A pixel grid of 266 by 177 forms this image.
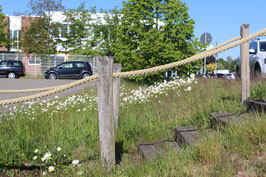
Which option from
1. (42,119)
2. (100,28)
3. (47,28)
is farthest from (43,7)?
(42,119)

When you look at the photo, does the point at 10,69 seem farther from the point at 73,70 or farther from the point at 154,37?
the point at 154,37

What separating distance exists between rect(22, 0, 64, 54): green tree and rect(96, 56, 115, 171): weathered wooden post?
30913 mm

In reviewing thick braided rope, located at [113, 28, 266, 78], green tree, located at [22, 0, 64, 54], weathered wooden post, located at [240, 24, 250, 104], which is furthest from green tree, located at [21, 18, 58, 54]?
thick braided rope, located at [113, 28, 266, 78]

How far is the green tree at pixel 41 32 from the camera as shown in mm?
32312

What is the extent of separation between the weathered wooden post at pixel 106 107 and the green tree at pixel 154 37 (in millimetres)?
11142

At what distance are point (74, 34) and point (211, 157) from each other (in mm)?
33539

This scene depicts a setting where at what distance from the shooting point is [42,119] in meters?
5.15

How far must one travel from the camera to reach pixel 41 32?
107ft

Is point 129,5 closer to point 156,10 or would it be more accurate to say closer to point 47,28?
point 156,10

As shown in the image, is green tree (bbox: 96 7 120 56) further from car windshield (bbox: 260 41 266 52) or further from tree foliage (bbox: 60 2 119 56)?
car windshield (bbox: 260 41 266 52)

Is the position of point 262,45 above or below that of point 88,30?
below

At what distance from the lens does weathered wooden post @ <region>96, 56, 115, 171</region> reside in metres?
2.91

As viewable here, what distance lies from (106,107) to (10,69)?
24.6 meters

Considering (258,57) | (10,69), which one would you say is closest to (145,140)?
(258,57)
